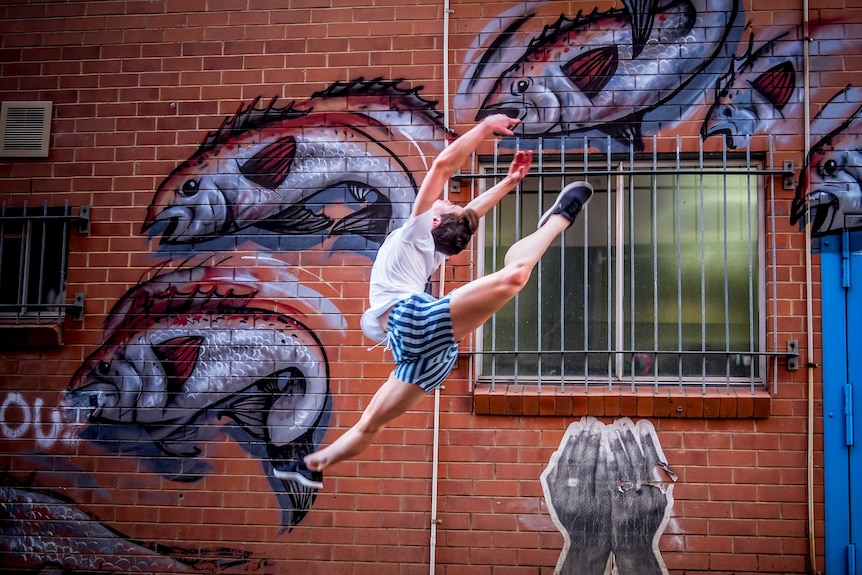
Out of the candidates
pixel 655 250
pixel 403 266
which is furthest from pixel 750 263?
pixel 403 266

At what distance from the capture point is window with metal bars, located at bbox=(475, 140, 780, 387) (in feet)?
17.3

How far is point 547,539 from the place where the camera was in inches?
199

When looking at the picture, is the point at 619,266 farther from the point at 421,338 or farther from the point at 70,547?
the point at 70,547

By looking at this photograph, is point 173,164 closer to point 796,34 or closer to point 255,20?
A: point 255,20

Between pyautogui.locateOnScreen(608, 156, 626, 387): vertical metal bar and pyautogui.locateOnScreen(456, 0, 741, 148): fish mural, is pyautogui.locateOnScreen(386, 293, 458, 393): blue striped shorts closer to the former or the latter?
pyautogui.locateOnScreen(608, 156, 626, 387): vertical metal bar

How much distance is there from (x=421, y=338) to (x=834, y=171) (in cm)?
321

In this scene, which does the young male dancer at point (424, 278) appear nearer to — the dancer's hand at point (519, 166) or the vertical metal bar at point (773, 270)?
the dancer's hand at point (519, 166)

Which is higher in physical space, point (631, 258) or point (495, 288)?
point (631, 258)

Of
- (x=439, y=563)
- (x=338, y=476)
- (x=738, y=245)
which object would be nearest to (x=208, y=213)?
(x=338, y=476)

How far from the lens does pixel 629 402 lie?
5078mm

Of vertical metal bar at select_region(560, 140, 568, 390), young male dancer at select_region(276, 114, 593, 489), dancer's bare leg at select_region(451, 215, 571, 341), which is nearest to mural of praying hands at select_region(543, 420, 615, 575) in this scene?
vertical metal bar at select_region(560, 140, 568, 390)

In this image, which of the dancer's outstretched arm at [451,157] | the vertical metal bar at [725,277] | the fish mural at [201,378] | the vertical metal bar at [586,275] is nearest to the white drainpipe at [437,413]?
the fish mural at [201,378]

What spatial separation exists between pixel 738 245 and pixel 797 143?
76 centimetres

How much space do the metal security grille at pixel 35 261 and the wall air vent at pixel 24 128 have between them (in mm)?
413
